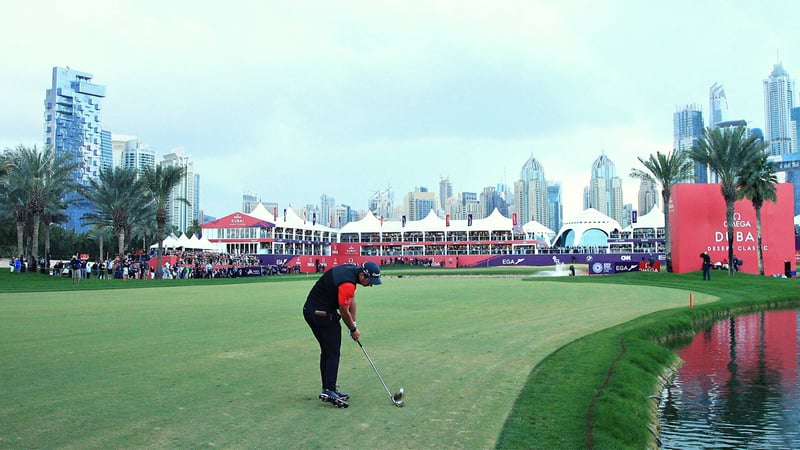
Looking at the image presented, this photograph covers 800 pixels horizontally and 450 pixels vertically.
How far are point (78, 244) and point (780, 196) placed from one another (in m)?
108

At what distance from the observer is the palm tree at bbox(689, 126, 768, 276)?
4906 centimetres

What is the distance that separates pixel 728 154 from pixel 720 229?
5937mm

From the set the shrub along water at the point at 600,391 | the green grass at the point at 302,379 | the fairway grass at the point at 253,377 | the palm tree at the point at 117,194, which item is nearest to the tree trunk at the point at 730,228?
the shrub along water at the point at 600,391

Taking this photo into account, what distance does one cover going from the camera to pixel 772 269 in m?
Answer: 51.5

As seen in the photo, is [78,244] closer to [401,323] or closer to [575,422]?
[401,323]

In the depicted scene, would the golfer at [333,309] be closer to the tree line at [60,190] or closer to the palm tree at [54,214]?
the tree line at [60,190]

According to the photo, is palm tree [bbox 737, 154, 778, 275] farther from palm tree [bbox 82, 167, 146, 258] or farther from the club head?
palm tree [bbox 82, 167, 146, 258]

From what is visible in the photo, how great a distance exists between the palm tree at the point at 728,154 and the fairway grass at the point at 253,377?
110 feet

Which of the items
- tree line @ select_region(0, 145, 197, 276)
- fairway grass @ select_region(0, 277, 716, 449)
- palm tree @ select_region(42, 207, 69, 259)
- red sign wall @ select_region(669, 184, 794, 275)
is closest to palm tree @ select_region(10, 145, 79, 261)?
tree line @ select_region(0, 145, 197, 276)

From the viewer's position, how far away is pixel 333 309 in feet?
28.8

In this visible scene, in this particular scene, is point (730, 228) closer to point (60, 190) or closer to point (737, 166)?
point (737, 166)

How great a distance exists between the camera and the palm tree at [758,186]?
49094mm

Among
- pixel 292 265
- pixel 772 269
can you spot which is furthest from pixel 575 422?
pixel 292 265

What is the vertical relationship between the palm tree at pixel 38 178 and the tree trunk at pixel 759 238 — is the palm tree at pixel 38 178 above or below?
above
